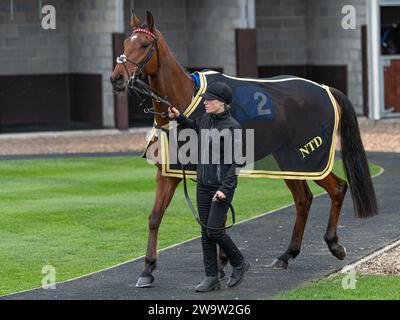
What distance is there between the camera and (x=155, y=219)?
1044cm

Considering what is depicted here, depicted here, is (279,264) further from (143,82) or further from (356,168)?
(143,82)

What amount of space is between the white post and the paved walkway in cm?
1224

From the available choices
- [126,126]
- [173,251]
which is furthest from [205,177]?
[126,126]

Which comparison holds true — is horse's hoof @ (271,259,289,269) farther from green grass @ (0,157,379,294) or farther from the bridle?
the bridle

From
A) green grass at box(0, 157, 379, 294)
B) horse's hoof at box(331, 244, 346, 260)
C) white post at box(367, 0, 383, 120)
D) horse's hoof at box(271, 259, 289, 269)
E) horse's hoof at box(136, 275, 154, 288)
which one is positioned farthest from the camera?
white post at box(367, 0, 383, 120)

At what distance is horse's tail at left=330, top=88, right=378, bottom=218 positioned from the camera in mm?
11516

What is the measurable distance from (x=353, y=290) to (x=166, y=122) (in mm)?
2272

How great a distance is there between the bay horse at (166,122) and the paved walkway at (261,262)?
0.79 ft

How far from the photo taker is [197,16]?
94.2 ft

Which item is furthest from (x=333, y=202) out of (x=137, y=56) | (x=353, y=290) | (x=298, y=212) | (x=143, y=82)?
(x=137, y=56)

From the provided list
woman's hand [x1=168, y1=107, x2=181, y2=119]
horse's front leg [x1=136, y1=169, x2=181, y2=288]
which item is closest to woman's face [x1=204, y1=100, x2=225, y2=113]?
woman's hand [x1=168, y1=107, x2=181, y2=119]

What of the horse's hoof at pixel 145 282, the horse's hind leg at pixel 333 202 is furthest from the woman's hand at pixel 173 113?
the horse's hind leg at pixel 333 202

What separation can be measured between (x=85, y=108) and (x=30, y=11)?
8.77 feet
